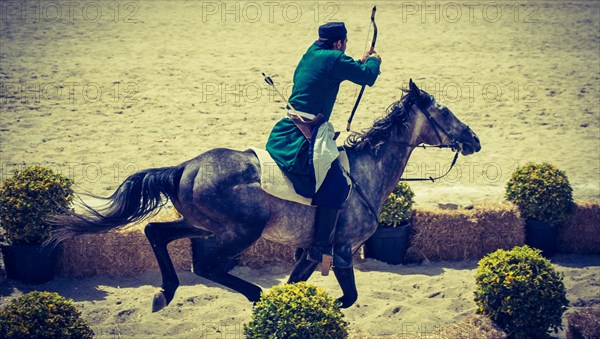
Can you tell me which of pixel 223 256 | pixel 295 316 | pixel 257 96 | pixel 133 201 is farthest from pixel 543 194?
pixel 257 96

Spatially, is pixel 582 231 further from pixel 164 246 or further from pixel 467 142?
pixel 164 246

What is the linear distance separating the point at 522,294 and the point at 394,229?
269 centimetres

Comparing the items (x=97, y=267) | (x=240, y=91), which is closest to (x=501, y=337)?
(x=97, y=267)

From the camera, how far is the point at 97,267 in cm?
1027

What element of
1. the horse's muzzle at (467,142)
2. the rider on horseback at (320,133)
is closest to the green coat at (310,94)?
the rider on horseback at (320,133)

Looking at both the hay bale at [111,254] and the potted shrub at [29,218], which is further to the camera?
the hay bale at [111,254]

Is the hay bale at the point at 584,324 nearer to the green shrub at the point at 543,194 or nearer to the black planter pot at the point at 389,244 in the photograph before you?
the green shrub at the point at 543,194

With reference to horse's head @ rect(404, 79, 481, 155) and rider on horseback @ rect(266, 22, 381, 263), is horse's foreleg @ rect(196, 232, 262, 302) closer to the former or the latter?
rider on horseback @ rect(266, 22, 381, 263)

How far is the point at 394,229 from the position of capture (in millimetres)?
11055

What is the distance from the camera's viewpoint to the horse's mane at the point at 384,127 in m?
8.80

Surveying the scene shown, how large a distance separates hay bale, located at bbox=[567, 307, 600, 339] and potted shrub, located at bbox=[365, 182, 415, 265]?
2.86 m

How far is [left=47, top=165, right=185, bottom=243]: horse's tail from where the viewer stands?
813cm

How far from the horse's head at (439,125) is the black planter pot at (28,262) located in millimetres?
4893

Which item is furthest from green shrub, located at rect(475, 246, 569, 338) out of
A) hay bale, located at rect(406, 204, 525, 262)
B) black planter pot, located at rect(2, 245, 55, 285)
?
black planter pot, located at rect(2, 245, 55, 285)
